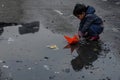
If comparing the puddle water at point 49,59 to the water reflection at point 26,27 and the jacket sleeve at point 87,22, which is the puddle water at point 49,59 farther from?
the jacket sleeve at point 87,22

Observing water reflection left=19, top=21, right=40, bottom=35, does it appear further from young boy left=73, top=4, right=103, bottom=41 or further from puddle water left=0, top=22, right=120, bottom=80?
young boy left=73, top=4, right=103, bottom=41

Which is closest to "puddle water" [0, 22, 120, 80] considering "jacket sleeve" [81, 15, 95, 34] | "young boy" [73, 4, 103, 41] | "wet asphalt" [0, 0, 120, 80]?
"wet asphalt" [0, 0, 120, 80]

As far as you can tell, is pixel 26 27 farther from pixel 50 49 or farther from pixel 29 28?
pixel 50 49

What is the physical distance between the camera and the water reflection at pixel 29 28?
28.9ft

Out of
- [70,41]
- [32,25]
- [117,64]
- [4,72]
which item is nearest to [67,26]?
[32,25]

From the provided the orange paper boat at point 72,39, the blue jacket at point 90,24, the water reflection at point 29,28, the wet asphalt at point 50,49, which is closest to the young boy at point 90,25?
the blue jacket at point 90,24

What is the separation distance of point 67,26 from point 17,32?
4.59 feet

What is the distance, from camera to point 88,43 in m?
8.23

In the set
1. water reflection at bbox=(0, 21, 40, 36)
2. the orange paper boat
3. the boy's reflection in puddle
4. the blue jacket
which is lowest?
water reflection at bbox=(0, 21, 40, 36)

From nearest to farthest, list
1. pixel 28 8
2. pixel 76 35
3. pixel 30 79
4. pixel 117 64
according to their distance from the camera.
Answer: pixel 30 79, pixel 117 64, pixel 76 35, pixel 28 8

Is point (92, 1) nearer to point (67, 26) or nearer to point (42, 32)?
point (67, 26)

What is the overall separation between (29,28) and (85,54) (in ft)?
6.43

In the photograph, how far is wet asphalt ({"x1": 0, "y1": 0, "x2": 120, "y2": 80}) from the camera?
6.64 meters

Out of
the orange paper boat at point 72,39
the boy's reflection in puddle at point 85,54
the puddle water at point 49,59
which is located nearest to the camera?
the puddle water at point 49,59
